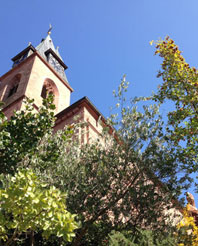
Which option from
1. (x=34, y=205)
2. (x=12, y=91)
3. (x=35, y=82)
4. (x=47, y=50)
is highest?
(x=47, y=50)

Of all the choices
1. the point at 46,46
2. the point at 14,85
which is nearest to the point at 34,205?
the point at 14,85

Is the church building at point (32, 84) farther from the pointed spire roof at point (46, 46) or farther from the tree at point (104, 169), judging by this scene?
the tree at point (104, 169)

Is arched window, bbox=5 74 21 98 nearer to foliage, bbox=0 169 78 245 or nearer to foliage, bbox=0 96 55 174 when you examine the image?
foliage, bbox=0 96 55 174

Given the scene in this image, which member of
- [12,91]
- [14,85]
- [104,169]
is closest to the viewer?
[104,169]

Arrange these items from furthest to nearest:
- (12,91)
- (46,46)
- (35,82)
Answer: (46,46) < (12,91) < (35,82)

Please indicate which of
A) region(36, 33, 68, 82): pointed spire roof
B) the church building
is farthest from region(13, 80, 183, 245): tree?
region(36, 33, 68, 82): pointed spire roof

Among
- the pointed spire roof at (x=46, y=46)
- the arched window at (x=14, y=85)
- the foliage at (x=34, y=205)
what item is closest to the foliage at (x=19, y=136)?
the foliage at (x=34, y=205)

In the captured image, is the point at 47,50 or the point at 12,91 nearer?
the point at 12,91

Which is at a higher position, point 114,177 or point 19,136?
point 19,136

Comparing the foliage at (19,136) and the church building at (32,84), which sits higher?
the church building at (32,84)

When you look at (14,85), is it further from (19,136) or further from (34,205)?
(34,205)

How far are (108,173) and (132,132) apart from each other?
5.07 feet

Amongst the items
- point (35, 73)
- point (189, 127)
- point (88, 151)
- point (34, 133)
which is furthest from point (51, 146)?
point (35, 73)

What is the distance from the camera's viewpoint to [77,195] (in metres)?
6.70
